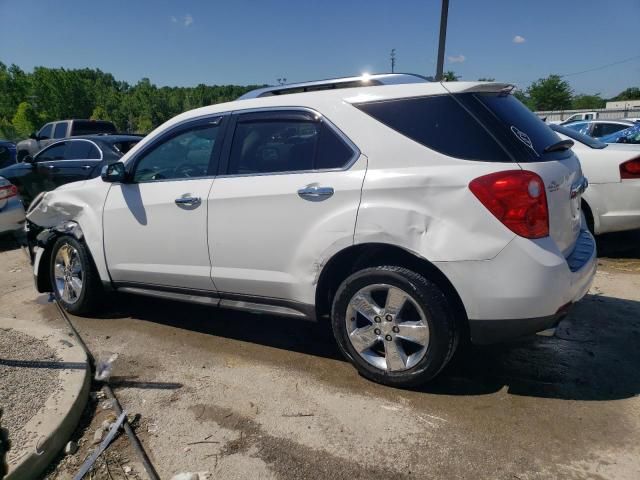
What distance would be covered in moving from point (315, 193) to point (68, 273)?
287 centimetres

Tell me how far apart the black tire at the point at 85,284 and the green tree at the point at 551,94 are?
69.5 metres

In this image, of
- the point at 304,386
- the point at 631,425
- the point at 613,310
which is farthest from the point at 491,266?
the point at 613,310

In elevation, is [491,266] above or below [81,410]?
above

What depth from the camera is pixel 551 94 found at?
65.6 metres

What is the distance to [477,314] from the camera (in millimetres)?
2789

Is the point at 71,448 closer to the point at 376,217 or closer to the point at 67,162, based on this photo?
the point at 376,217

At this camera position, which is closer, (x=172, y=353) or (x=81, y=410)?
(x=81, y=410)

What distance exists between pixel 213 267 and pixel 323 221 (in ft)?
3.41

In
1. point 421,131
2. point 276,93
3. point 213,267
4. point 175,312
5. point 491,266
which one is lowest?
point 175,312

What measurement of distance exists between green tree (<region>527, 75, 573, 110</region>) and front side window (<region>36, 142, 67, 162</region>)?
66.0 meters

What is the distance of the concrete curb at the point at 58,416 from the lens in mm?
2426

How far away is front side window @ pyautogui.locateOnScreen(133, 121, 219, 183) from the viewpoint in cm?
382

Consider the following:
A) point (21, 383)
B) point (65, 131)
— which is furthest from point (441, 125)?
point (65, 131)

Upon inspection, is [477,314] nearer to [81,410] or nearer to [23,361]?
[81,410]
